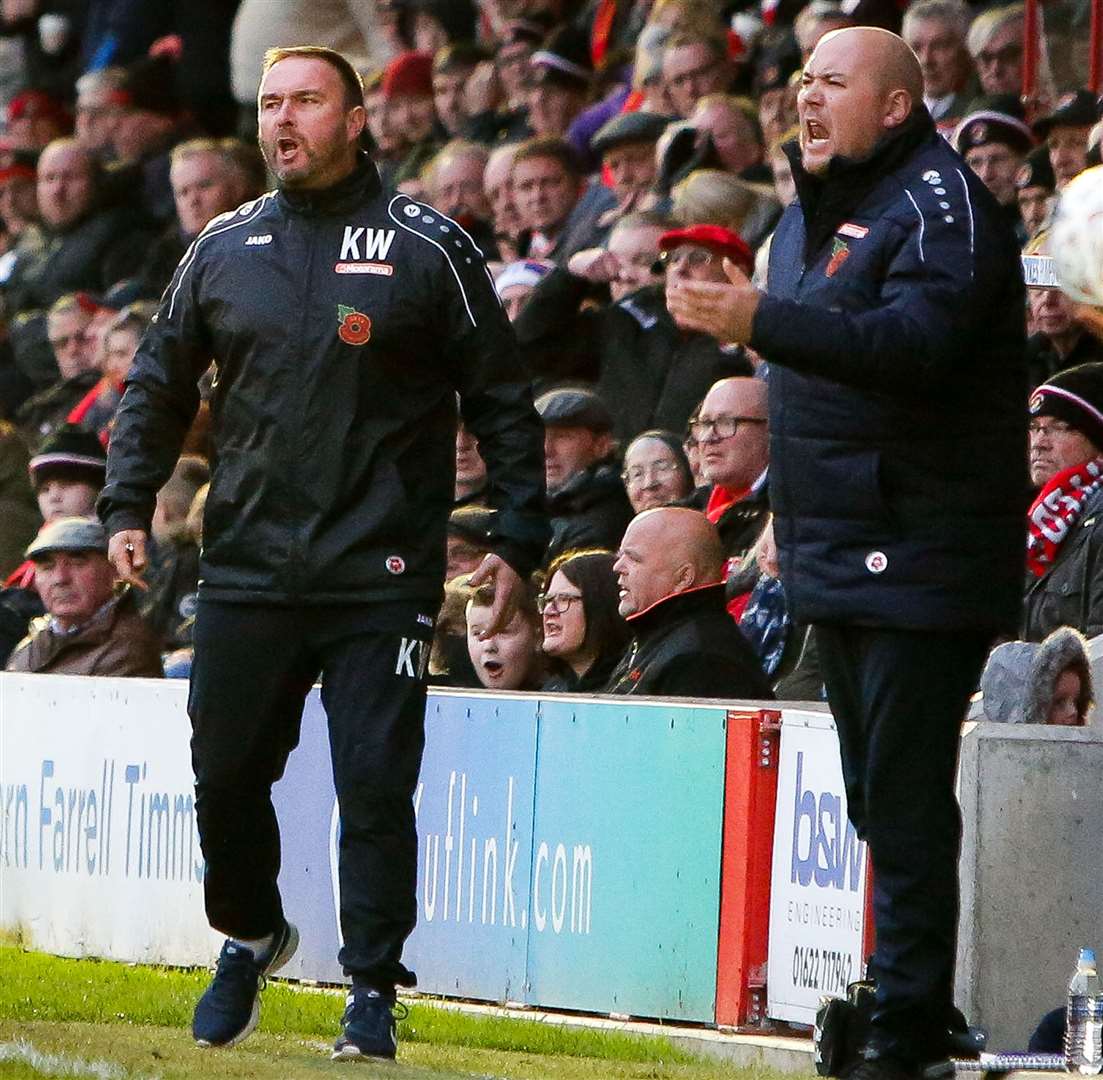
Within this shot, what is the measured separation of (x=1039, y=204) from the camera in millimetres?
10758

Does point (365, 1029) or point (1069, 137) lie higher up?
point (1069, 137)

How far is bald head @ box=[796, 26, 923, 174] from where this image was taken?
590 cm

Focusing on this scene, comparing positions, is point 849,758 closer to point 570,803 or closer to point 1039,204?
point 570,803

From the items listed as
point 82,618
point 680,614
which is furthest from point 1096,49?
→ point 82,618

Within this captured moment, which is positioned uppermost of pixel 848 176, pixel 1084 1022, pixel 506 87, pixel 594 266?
pixel 506 87

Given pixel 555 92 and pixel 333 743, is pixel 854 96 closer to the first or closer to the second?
pixel 333 743

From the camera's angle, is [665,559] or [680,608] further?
[665,559]

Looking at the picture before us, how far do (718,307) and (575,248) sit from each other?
8197 mm

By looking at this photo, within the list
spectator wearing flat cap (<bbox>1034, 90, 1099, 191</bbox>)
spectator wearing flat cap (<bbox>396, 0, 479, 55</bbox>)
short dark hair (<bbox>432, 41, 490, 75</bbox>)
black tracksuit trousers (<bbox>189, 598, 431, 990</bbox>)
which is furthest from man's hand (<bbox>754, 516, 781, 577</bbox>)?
spectator wearing flat cap (<bbox>396, 0, 479, 55</bbox>)

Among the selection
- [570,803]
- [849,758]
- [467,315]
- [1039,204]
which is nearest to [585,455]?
[1039,204]

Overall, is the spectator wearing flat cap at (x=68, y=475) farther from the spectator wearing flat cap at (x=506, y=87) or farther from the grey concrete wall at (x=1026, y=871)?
the grey concrete wall at (x=1026, y=871)

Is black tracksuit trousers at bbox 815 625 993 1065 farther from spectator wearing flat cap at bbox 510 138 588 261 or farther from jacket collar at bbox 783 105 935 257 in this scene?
spectator wearing flat cap at bbox 510 138 588 261

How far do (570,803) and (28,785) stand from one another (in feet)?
8.79

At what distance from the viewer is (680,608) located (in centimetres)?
863
